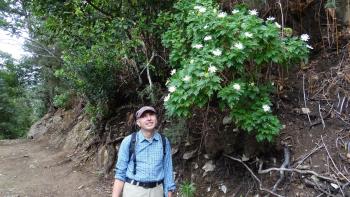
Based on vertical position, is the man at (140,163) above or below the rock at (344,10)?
below

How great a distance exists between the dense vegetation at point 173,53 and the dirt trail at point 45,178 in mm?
1654

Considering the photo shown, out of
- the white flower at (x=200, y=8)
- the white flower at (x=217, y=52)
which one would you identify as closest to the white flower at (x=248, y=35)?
the white flower at (x=217, y=52)

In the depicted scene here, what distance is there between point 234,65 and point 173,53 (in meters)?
1.23

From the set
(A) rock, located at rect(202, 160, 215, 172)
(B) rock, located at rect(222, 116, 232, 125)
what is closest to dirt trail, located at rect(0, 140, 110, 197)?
(A) rock, located at rect(202, 160, 215, 172)

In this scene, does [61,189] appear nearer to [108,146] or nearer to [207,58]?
[108,146]

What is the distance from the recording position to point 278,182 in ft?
14.1

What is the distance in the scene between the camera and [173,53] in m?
4.90

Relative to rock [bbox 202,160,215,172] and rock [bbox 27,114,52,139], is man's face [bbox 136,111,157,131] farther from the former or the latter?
rock [bbox 27,114,52,139]

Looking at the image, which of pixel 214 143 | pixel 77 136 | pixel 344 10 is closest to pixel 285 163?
pixel 214 143

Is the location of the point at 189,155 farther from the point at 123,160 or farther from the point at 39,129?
the point at 39,129

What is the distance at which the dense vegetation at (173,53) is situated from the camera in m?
3.86

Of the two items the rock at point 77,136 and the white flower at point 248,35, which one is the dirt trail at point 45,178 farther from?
the white flower at point 248,35

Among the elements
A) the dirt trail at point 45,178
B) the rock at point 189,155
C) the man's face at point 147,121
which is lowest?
the dirt trail at point 45,178

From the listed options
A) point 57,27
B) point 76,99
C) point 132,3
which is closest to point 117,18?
point 132,3
